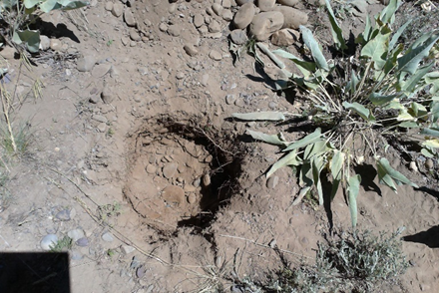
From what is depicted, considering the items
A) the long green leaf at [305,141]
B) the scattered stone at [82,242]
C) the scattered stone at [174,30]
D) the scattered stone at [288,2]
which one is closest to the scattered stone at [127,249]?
the scattered stone at [82,242]

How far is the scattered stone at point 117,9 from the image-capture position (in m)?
3.19

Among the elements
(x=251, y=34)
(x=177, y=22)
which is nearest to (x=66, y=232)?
(x=177, y=22)

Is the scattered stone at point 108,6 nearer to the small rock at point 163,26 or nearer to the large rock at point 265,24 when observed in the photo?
the small rock at point 163,26

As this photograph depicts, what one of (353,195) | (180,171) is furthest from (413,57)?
(180,171)

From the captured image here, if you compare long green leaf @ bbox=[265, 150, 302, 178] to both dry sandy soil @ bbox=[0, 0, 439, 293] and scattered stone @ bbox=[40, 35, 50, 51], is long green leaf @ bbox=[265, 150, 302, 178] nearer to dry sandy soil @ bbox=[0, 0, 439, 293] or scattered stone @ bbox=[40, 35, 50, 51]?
dry sandy soil @ bbox=[0, 0, 439, 293]

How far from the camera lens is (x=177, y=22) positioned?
10.5ft

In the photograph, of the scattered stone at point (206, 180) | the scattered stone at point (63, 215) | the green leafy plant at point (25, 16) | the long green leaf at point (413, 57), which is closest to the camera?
the long green leaf at point (413, 57)

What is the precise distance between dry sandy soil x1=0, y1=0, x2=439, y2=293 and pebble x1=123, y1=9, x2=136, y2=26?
0.11 ft

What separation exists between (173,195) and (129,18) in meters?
1.56

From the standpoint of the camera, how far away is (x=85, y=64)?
10.1 feet

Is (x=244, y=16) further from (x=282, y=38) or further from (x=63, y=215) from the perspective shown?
(x=63, y=215)

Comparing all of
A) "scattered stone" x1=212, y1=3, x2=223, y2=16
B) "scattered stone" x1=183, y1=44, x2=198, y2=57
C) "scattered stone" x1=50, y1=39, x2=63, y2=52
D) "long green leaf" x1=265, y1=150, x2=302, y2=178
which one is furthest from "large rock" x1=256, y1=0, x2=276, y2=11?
"scattered stone" x1=50, y1=39, x2=63, y2=52

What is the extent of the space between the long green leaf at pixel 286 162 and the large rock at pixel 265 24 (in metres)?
1.04

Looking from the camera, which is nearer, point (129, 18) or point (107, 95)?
point (107, 95)
